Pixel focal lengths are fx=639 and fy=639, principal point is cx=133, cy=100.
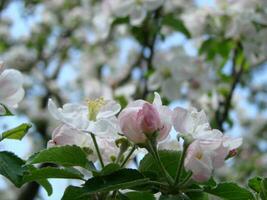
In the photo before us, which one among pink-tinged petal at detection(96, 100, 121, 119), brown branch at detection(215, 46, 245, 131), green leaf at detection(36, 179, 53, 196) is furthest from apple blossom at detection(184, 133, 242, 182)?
brown branch at detection(215, 46, 245, 131)

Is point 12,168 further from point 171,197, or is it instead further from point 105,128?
point 171,197

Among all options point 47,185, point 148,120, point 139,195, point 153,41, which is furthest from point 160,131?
point 153,41

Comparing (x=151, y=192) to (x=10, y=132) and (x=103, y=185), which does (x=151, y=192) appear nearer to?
(x=103, y=185)

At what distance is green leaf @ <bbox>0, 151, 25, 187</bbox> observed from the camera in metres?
1.17

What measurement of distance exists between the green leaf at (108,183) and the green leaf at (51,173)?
0.04 metres

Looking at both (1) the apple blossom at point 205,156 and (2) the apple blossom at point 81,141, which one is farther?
(2) the apple blossom at point 81,141

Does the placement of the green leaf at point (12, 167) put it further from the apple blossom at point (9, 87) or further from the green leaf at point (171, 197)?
the green leaf at point (171, 197)

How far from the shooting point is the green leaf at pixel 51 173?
121 centimetres

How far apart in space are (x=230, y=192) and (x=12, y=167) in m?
0.42

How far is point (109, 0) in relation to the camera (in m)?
3.54

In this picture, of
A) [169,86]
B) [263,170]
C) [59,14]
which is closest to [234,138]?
[169,86]

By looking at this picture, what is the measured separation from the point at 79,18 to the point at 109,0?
9.64 feet

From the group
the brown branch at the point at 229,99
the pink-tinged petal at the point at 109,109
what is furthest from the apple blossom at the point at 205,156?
the brown branch at the point at 229,99

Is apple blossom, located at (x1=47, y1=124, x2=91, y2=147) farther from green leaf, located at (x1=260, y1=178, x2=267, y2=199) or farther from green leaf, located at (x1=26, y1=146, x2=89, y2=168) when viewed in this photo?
green leaf, located at (x1=260, y1=178, x2=267, y2=199)
